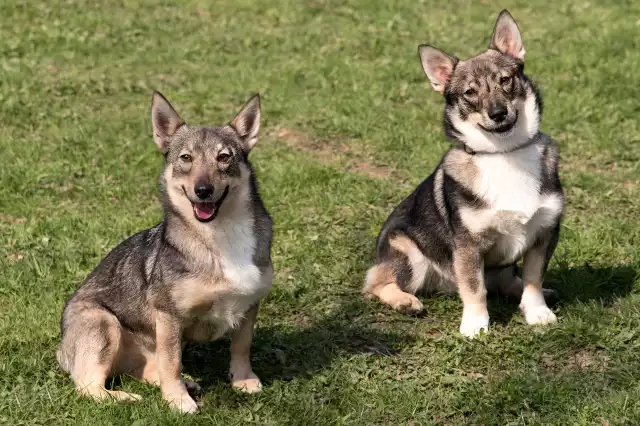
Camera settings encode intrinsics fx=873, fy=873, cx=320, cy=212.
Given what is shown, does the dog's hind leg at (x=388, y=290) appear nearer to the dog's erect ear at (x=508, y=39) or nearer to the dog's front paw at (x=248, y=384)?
the dog's front paw at (x=248, y=384)

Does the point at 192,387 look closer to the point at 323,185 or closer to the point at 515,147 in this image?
the point at 515,147

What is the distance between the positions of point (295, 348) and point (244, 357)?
1.85 ft

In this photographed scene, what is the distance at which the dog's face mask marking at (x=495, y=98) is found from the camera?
5852 mm

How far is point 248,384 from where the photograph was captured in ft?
17.9

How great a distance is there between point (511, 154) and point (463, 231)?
2.03 ft

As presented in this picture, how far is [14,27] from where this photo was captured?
43.3 ft

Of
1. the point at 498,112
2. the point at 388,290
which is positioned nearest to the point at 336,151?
the point at 388,290

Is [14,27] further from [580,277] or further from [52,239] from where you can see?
[580,277]

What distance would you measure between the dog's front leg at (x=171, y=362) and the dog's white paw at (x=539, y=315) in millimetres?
2429

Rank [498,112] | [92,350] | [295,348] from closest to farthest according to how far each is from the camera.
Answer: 1. [92,350]
2. [498,112]
3. [295,348]

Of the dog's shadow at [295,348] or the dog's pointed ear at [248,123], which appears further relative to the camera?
the dog's shadow at [295,348]

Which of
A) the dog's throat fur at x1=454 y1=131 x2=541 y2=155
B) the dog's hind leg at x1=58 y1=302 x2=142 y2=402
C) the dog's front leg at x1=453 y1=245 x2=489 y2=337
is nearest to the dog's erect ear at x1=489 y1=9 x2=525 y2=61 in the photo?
the dog's throat fur at x1=454 y1=131 x2=541 y2=155

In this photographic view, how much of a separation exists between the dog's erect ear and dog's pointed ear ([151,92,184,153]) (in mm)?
2351

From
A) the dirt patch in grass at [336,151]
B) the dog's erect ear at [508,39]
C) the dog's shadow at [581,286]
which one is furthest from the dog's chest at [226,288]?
the dirt patch in grass at [336,151]
